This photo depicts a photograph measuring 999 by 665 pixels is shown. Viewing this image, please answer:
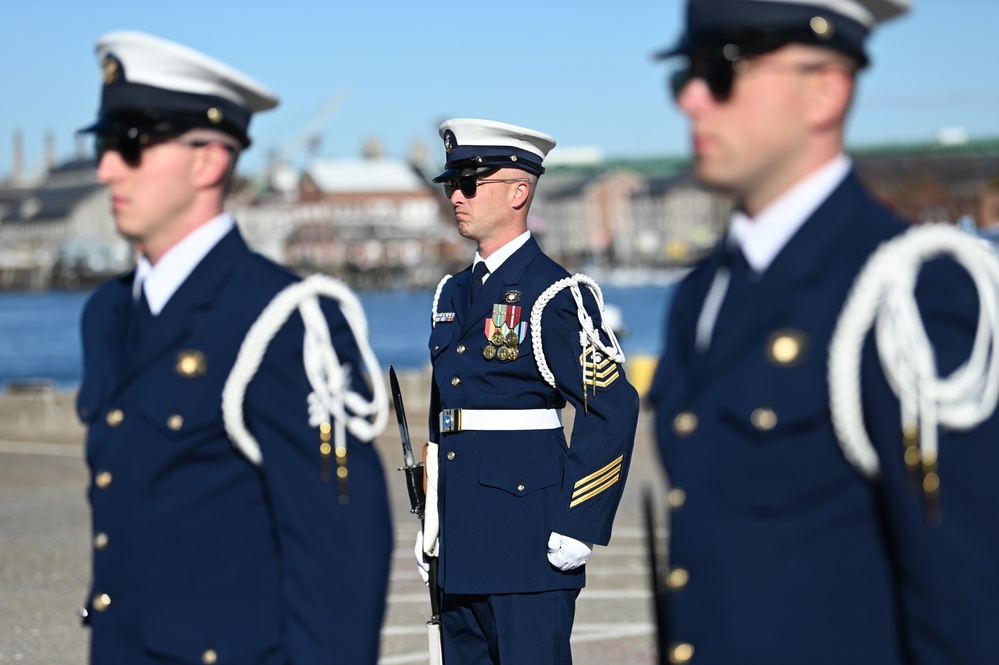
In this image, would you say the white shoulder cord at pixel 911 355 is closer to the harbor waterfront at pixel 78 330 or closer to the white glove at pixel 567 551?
the white glove at pixel 567 551

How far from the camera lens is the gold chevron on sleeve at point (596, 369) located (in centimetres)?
541

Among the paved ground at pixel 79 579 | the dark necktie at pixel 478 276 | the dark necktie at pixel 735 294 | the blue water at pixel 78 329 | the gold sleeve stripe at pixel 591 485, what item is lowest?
the blue water at pixel 78 329

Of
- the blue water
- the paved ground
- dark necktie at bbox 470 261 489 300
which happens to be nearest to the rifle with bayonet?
dark necktie at bbox 470 261 489 300

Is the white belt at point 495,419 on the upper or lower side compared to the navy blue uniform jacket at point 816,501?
lower

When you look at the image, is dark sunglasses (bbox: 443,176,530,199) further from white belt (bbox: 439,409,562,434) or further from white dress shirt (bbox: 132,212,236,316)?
white dress shirt (bbox: 132,212,236,316)

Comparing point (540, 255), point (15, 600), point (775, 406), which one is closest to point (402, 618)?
point (15, 600)

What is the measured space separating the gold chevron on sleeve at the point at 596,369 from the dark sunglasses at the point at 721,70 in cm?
251

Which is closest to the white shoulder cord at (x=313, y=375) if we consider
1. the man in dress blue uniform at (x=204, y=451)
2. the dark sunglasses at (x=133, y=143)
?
the man in dress blue uniform at (x=204, y=451)

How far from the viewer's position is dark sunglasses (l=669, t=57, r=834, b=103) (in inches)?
111

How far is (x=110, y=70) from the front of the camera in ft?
11.6

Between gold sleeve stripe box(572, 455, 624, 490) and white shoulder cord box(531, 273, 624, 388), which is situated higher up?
white shoulder cord box(531, 273, 624, 388)

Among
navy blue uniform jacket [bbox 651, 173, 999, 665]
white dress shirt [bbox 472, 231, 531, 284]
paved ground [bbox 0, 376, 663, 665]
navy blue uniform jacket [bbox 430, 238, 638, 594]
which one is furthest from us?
paved ground [bbox 0, 376, 663, 665]

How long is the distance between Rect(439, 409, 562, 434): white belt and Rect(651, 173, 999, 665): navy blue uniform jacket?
248 cm

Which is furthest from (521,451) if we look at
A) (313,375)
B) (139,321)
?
(313,375)
